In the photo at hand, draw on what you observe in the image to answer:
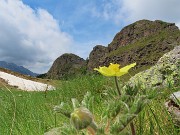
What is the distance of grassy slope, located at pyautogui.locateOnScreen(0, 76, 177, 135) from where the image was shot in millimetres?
3241

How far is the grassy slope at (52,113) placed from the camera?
3241 millimetres

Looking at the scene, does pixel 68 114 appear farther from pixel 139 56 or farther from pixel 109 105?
pixel 139 56

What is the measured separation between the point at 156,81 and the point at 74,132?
6.51m

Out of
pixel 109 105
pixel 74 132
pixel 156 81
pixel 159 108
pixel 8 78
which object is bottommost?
pixel 74 132

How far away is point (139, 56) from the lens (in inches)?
7667

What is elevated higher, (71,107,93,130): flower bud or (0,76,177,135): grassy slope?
(0,76,177,135): grassy slope

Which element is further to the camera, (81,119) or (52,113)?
(52,113)

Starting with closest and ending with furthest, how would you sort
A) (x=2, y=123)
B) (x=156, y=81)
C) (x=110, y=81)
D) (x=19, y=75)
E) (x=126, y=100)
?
(x=126, y=100) → (x=2, y=123) → (x=156, y=81) → (x=110, y=81) → (x=19, y=75)

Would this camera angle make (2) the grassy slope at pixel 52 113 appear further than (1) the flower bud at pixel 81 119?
Yes

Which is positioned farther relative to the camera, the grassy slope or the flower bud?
the grassy slope

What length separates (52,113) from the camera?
17.0 ft

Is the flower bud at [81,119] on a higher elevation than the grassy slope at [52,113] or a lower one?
lower

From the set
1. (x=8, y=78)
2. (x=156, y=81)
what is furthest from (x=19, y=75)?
(x=156, y=81)

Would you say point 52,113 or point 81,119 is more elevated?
point 52,113
